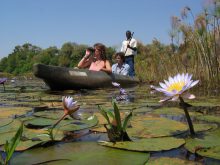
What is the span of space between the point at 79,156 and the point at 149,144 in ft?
1.26

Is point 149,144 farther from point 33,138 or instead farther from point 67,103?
point 33,138

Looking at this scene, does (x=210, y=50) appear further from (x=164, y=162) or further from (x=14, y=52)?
(x=14, y=52)

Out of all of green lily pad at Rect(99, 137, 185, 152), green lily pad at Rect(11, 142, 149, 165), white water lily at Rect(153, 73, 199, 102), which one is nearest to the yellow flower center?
white water lily at Rect(153, 73, 199, 102)

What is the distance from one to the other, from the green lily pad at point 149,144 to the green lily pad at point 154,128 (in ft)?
0.43

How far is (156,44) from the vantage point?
9617 mm

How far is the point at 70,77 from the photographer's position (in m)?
6.21

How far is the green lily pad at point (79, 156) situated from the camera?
4.28 feet

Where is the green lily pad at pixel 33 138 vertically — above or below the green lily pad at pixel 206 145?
above

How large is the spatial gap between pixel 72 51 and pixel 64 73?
42.8m

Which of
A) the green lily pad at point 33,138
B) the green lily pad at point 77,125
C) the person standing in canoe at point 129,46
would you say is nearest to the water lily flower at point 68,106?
the green lily pad at point 33,138

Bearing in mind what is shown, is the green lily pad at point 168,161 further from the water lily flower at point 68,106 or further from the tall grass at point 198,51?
the tall grass at point 198,51

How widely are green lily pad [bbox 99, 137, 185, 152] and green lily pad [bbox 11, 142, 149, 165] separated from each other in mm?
44

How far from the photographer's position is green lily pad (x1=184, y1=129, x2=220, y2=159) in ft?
4.64

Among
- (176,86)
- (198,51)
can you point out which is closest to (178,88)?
(176,86)
